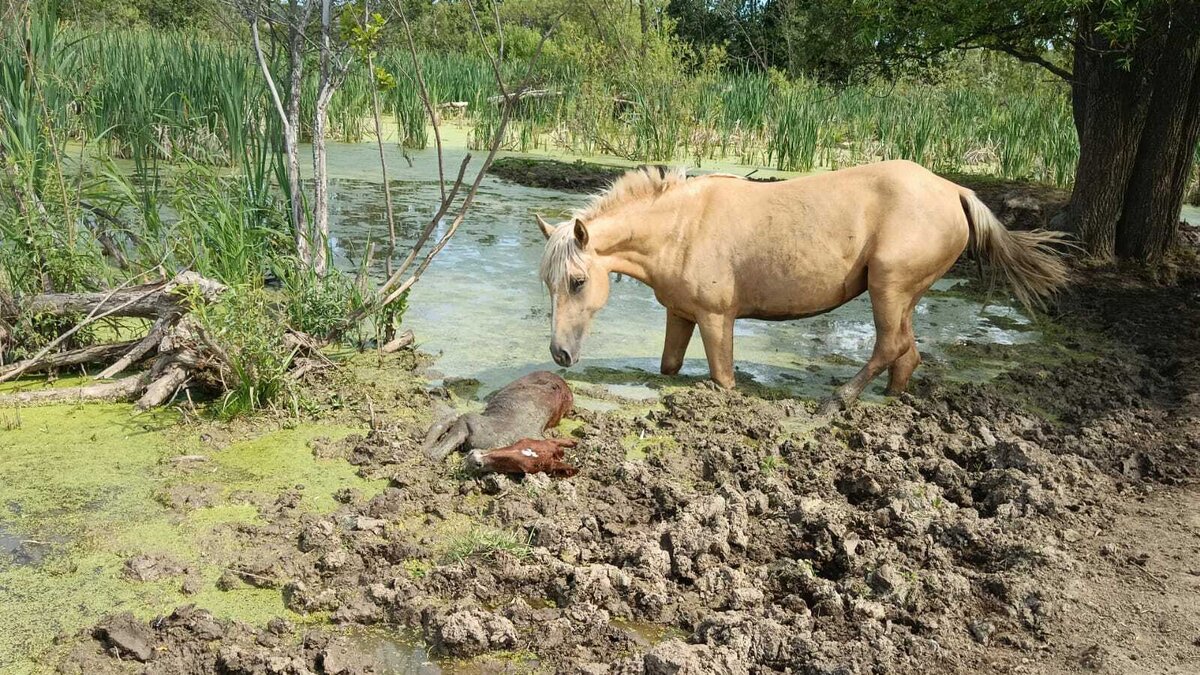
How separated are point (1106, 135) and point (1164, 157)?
453 millimetres

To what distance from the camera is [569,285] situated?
4992mm

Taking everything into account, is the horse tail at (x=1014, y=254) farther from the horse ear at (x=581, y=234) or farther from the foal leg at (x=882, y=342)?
the horse ear at (x=581, y=234)

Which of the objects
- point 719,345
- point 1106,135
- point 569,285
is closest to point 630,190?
point 569,285

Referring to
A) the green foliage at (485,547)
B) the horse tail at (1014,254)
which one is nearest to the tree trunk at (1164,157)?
the horse tail at (1014,254)

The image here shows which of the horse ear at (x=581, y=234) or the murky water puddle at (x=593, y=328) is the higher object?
the horse ear at (x=581, y=234)

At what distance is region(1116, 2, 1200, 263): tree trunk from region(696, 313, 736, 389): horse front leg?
14.2ft

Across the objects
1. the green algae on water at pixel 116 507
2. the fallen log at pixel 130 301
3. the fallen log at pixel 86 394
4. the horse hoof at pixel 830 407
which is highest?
the fallen log at pixel 130 301

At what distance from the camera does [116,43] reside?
1157 cm

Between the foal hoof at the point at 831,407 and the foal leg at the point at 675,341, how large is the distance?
801mm

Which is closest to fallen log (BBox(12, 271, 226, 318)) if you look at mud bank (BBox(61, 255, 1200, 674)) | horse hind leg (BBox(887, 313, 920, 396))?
mud bank (BBox(61, 255, 1200, 674))

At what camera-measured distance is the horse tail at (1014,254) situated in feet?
17.6

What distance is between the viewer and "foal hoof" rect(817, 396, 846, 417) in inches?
199

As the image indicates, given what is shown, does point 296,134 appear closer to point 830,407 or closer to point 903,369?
point 830,407

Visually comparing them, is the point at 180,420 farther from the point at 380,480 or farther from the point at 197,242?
the point at 197,242
